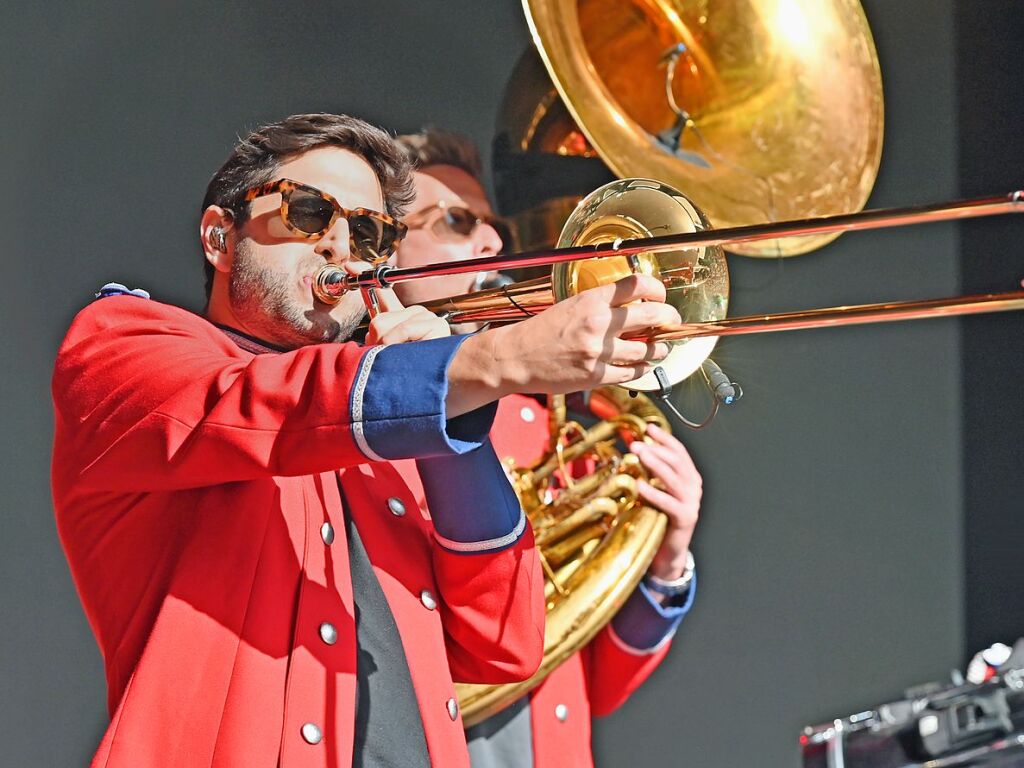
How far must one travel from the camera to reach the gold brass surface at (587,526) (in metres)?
1.92

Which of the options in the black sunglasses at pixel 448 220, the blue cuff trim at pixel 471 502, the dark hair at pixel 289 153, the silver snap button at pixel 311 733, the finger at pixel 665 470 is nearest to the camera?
the silver snap button at pixel 311 733

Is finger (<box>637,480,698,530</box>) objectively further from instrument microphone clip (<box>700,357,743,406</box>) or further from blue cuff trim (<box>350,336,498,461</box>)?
blue cuff trim (<box>350,336,498,461</box>)

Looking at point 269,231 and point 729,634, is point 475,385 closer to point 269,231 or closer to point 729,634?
point 269,231

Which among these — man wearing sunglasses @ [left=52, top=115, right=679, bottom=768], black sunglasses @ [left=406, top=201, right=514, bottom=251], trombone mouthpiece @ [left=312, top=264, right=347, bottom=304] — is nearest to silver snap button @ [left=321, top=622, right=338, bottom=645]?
man wearing sunglasses @ [left=52, top=115, right=679, bottom=768]

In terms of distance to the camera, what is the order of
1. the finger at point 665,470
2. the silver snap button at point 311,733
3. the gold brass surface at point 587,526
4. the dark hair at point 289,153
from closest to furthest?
the silver snap button at point 311,733
the dark hair at point 289,153
the gold brass surface at point 587,526
the finger at point 665,470

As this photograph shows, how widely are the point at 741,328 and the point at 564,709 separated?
864 mm

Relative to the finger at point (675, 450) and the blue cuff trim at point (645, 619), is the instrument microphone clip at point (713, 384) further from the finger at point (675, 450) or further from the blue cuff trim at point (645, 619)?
the blue cuff trim at point (645, 619)

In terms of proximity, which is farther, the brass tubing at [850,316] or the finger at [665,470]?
the finger at [665,470]

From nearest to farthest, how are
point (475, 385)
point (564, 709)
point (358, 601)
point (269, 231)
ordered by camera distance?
point (475, 385) → point (358, 601) → point (269, 231) → point (564, 709)

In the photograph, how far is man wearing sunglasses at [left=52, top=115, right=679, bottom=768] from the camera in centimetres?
125

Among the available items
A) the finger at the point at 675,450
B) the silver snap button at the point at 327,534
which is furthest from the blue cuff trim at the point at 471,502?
the finger at the point at 675,450

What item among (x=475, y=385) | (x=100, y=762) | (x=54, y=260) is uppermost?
(x=54, y=260)

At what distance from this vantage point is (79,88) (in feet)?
6.33

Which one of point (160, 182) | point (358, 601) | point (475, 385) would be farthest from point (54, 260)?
point (475, 385)
